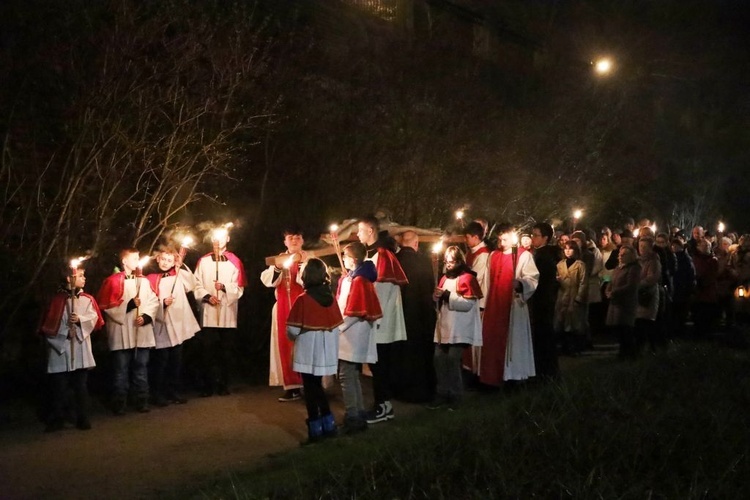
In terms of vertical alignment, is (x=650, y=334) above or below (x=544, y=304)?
below

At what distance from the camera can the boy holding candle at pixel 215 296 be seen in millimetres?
9883

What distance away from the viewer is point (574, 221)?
1722cm

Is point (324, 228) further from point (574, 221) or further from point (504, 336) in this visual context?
point (574, 221)

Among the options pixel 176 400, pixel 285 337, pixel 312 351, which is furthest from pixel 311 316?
pixel 176 400

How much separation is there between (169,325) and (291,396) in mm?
1717

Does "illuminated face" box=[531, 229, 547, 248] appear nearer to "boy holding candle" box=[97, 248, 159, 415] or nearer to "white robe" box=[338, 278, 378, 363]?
"white robe" box=[338, 278, 378, 363]

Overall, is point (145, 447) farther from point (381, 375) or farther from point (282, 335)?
point (381, 375)

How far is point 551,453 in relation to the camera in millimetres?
6137

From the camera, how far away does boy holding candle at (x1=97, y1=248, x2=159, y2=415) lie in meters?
9.05

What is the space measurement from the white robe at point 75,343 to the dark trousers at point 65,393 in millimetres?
127

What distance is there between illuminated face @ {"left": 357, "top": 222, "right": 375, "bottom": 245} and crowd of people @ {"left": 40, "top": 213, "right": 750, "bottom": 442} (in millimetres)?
15

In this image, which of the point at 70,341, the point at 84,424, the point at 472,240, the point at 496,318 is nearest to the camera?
the point at 70,341

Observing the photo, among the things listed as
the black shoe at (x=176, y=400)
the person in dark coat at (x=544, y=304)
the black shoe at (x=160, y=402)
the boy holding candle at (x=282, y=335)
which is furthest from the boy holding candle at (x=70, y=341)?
the person in dark coat at (x=544, y=304)

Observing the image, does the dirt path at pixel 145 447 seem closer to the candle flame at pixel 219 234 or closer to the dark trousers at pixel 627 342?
the candle flame at pixel 219 234
